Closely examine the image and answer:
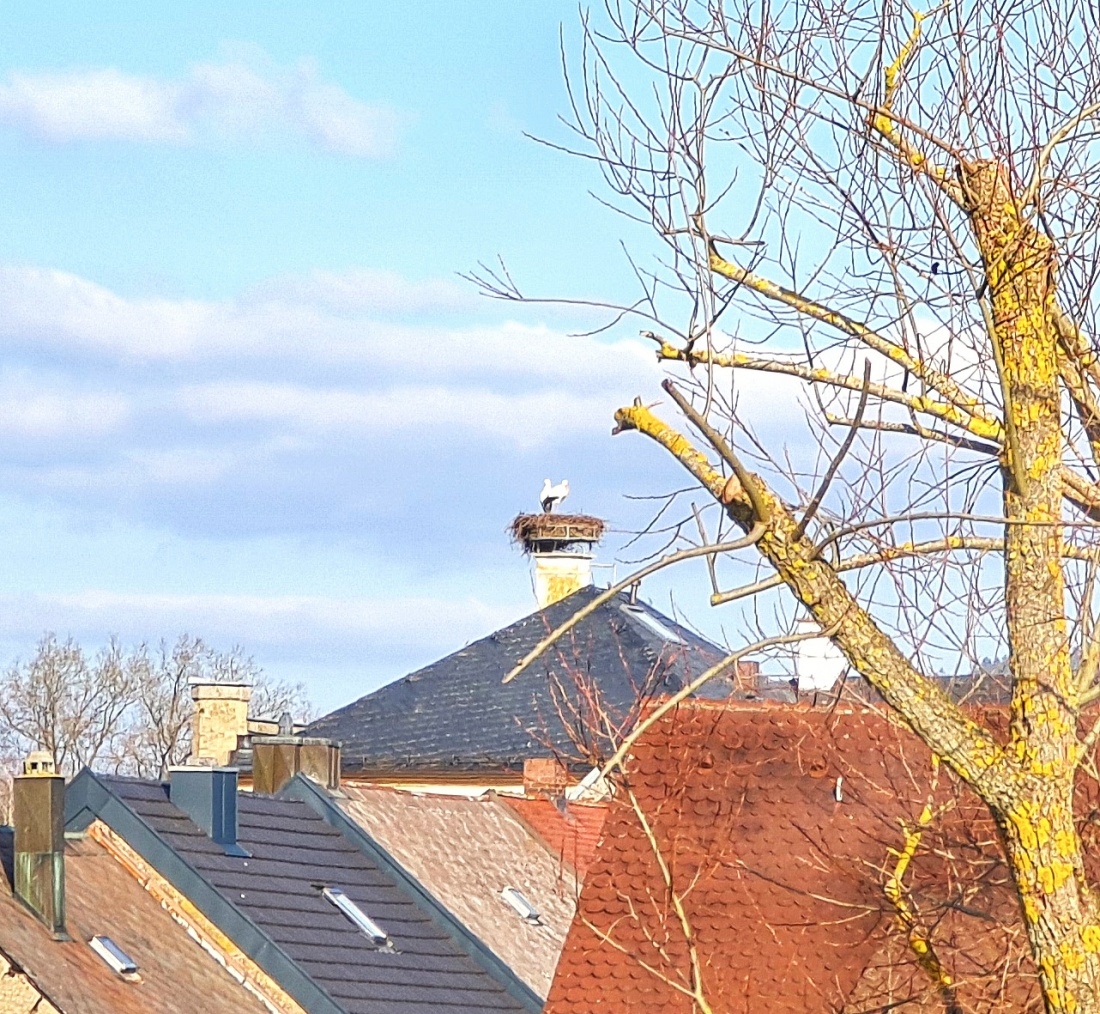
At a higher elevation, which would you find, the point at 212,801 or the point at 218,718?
the point at 218,718

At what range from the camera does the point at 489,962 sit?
22953 mm

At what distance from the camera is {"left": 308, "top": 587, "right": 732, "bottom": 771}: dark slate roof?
98.4 feet

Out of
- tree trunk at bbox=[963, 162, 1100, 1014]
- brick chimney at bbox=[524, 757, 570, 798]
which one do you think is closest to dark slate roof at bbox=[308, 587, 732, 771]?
brick chimney at bbox=[524, 757, 570, 798]

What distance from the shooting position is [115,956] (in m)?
19.6

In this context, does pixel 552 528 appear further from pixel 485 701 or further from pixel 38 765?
pixel 38 765

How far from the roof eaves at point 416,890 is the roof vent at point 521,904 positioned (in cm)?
147

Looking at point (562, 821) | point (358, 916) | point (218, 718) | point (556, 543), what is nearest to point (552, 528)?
point (556, 543)

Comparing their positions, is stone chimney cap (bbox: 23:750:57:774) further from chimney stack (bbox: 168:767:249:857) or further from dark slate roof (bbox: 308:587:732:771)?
dark slate roof (bbox: 308:587:732:771)

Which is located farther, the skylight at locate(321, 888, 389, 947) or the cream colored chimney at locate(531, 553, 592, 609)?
the cream colored chimney at locate(531, 553, 592, 609)

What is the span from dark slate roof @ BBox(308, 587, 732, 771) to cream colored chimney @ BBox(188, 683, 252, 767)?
1071 mm

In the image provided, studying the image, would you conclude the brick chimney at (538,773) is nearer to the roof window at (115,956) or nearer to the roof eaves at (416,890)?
the roof eaves at (416,890)

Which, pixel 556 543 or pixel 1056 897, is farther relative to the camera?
pixel 556 543

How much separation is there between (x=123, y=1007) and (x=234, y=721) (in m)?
14.2

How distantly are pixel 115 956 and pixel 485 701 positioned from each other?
1206 centimetres
